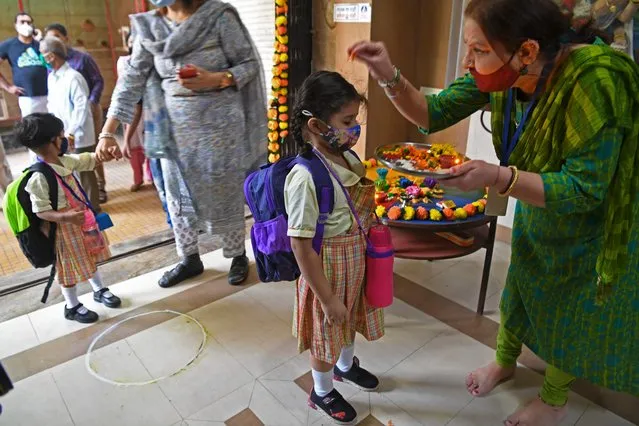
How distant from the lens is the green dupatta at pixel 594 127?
3.53ft

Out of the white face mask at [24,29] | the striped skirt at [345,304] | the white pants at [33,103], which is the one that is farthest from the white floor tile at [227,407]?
the white face mask at [24,29]

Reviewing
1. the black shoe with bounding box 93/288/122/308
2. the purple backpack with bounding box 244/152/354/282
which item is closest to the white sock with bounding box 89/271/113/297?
the black shoe with bounding box 93/288/122/308

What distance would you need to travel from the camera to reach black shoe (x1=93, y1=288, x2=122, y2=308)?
7.65 ft

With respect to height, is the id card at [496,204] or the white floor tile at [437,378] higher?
the id card at [496,204]

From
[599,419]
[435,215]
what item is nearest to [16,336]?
[435,215]

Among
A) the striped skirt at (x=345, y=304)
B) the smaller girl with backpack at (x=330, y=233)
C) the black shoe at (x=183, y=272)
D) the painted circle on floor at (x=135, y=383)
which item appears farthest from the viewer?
the black shoe at (x=183, y=272)

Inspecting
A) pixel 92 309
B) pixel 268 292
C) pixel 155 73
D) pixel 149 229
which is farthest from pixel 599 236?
pixel 149 229

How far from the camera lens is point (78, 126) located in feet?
10.9

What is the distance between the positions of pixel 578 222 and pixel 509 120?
34cm

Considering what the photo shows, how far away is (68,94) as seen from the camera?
3301 mm

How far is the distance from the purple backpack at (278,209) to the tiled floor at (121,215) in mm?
2194

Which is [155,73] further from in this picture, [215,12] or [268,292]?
[268,292]

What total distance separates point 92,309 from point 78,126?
159cm

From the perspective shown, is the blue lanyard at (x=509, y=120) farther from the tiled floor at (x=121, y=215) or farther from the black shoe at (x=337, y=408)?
the tiled floor at (x=121, y=215)
